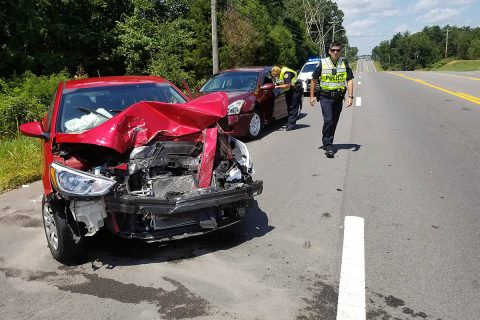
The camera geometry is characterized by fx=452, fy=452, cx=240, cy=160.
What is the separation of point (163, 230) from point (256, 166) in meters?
3.76

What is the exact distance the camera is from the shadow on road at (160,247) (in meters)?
4.12

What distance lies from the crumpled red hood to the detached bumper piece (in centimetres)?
69

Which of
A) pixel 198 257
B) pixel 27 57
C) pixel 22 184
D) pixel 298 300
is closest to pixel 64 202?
pixel 198 257

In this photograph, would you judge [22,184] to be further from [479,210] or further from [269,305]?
[479,210]

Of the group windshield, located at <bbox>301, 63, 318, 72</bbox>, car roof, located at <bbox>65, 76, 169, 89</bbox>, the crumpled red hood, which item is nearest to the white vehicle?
windshield, located at <bbox>301, 63, 318, 72</bbox>

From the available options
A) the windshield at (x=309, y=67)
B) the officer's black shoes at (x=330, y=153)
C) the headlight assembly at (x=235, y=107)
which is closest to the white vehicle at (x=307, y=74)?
the windshield at (x=309, y=67)

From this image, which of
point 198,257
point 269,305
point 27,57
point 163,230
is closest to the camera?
point 269,305

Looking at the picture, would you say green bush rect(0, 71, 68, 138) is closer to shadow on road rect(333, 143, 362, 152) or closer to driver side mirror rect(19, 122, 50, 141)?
driver side mirror rect(19, 122, 50, 141)

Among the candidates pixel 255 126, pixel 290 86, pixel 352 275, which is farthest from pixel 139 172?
pixel 290 86

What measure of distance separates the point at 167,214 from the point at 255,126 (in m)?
6.42

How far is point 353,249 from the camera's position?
13.8 feet

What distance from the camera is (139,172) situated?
4.08 meters

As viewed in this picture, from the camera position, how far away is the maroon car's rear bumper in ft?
30.0

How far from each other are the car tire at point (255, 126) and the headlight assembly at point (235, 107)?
1.75 feet
